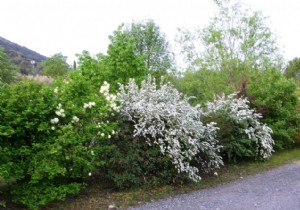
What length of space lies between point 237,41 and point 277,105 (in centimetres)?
357

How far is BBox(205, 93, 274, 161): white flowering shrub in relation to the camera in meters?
7.67

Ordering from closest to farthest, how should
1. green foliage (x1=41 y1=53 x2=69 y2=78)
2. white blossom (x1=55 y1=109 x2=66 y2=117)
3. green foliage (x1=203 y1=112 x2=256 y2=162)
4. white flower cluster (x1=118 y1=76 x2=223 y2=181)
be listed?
white blossom (x1=55 y1=109 x2=66 y2=117) → white flower cluster (x1=118 y1=76 x2=223 y2=181) → green foliage (x1=203 y1=112 x2=256 y2=162) → green foliage (x1=41 y1=53 x2=69 y2=78)

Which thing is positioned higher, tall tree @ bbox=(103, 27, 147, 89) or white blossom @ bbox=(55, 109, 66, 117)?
tall tree @ bbox=(103, 27, 147, 89)

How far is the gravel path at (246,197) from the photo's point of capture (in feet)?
16.2

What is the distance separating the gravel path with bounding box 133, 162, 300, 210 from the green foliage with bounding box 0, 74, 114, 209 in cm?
146

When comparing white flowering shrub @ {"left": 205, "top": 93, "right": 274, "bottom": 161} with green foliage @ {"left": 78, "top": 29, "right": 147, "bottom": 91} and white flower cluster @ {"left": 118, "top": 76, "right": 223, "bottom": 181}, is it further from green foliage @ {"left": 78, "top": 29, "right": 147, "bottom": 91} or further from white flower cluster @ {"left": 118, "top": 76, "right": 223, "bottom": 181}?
green foliage @ {"left": 78, "top": 29, "right": 147, "bottom": 91}

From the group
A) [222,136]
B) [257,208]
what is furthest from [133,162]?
[222,136]

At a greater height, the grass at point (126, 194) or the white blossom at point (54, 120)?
the white blossom at point (54, 120)

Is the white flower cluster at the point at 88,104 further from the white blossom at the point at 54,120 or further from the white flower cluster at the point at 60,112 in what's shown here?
the white blossom at the point at 54,120

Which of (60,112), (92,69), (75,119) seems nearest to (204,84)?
(92,69)

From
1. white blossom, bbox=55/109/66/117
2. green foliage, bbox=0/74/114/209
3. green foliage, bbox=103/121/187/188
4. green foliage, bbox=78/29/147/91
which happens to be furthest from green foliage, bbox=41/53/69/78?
white blossom, bbox=55/109/66/117

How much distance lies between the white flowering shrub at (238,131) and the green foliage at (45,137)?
3454 mm

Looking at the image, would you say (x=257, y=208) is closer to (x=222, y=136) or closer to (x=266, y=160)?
(x=222, y=136)

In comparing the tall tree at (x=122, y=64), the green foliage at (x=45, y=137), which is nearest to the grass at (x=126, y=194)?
the green foliage at (x=45, y=137)
